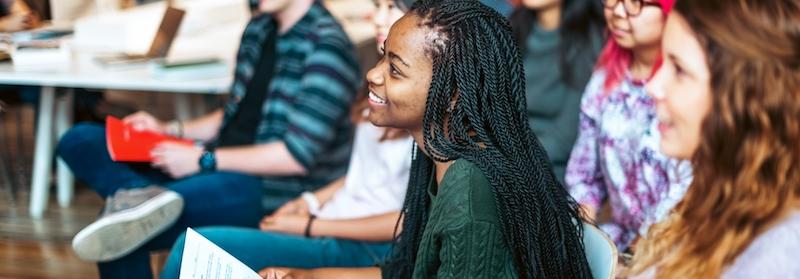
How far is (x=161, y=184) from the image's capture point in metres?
2.53

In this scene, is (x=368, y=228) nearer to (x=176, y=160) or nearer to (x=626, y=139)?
(x=626, y=139)

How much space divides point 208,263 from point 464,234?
377 mm

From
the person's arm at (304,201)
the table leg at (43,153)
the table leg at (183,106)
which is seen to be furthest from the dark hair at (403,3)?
the table leg at (43,153)

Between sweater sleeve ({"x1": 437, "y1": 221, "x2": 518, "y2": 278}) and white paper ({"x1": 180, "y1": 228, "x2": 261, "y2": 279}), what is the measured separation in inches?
11.5

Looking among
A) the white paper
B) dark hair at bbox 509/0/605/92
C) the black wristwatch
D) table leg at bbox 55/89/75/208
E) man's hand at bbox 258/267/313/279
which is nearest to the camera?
the white paper

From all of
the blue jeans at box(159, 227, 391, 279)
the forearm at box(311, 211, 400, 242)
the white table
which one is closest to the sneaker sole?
the blue jeans at box(159, 227, 391, 279)

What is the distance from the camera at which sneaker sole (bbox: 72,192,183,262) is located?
6.72 feet

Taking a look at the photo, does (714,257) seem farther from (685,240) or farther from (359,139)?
(359,139)

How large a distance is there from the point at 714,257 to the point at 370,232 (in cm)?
90

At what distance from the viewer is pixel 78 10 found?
3.81m

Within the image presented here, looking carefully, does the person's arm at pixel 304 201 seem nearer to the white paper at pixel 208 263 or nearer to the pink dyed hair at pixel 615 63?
the pink dyed hair at pixel 615 63

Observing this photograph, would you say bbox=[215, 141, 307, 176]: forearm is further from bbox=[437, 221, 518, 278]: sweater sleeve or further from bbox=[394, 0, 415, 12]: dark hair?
bbox=[437, 221, 518, 278]: sweater sleeve

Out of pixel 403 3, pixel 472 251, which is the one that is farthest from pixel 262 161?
pixel 472 251

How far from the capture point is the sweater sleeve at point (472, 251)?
1.22 metres
